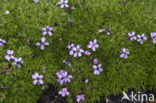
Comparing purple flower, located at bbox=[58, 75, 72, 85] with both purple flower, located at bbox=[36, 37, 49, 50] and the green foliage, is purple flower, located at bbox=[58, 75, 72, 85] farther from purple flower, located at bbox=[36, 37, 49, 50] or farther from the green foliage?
purple flower, located at bbox=[36, 37, 49, 50]

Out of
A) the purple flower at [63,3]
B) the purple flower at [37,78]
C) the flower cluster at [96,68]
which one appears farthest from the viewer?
the purple flower at [63,3]

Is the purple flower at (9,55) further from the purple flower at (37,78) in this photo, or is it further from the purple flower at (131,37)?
the purple flower at (131,37)

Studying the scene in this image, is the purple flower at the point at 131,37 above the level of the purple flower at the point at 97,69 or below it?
above

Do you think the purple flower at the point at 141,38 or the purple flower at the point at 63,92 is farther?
the purple flower at the point at 141,38

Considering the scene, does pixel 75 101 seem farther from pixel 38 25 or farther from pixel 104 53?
pixel 38 25

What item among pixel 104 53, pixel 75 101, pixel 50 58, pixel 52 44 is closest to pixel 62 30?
pixel 52 44

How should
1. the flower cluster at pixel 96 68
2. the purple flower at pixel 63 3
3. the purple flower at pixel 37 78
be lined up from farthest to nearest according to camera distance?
the purple flower at pixel 63 3
the flower cluster at pixel 96 68
the purple flower at pixel 37 78

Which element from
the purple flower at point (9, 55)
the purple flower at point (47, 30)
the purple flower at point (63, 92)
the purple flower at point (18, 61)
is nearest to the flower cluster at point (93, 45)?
the purple flower at point (47, 30)

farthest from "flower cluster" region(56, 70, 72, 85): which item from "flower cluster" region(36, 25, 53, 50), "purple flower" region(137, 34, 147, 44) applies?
"purple flower" region(137, 34, 147, 44)

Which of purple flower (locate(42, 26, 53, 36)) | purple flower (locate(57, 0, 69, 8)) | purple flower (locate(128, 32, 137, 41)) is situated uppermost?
purple flower (locate(57, 0, 69, 8))
